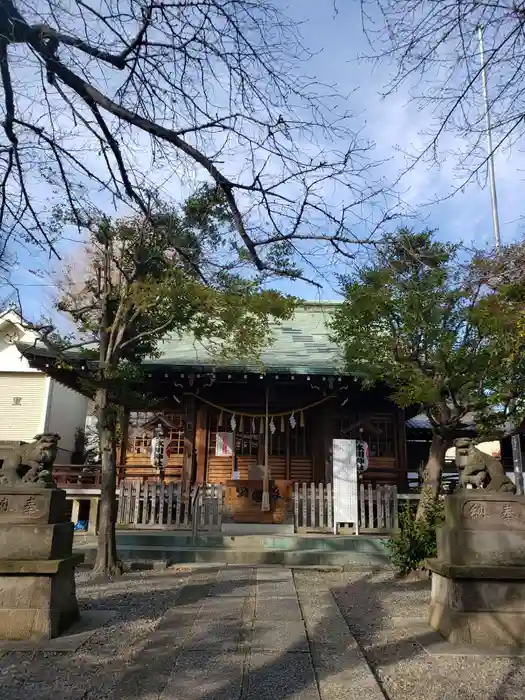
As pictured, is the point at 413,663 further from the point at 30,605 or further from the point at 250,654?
the point at 30,605

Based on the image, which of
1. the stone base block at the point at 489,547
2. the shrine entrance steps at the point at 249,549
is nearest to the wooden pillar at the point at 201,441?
the shrine entrance steps at the point at 249,549

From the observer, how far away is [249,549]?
9.95 meters

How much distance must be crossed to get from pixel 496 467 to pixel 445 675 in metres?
2.18

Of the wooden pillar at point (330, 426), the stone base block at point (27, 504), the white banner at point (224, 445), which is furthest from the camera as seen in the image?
the white banner at point (224, 445)

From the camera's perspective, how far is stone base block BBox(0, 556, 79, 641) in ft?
16.2

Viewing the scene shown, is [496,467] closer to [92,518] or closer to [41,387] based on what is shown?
[92,518]

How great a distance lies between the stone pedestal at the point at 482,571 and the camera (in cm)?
489

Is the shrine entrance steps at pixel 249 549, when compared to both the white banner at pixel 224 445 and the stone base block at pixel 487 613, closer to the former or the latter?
the white banner at pixel 224 445

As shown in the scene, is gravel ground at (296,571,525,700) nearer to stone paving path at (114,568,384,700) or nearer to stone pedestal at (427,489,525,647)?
stone paving path at (114,568,384,700)

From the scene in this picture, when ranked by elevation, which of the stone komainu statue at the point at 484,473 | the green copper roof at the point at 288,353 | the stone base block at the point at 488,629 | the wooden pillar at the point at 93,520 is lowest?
the stone base block at the point at 488,629

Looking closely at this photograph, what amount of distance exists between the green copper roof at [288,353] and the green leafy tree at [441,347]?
5.89ft

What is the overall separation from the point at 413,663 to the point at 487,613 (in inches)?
36.6

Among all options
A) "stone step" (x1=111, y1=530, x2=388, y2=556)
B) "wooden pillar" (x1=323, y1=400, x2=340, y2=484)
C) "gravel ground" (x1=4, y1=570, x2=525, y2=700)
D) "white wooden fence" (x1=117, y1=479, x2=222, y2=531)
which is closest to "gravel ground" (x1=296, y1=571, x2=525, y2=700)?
"gravel ground" (x1=4, y1=570, x2=525, y2=700)

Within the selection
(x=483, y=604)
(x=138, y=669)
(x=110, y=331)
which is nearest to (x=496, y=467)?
(x=483, y=604)
